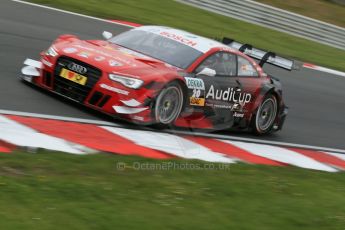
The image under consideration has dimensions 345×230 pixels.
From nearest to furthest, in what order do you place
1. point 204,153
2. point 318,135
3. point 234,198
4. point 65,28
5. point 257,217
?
point 257,217 < point 234,198 < point 204,153 < point 318,135 < point 65,28

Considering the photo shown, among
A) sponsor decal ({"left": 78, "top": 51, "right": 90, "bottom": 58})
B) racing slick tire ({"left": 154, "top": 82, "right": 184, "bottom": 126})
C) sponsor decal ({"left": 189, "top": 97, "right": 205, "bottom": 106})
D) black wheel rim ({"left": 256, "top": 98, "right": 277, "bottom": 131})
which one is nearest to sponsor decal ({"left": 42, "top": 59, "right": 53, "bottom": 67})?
sponsor decal ({"left": 78, "top": 51, "right": 90, "bottom": 58})

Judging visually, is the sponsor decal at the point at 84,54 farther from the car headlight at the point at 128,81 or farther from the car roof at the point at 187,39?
the car roof at the point at 187,39

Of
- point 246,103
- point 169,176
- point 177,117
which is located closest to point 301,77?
point 246,103

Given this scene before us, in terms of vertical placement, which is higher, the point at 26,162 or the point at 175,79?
the point at 175,79

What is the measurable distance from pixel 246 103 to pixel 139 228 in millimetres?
5464

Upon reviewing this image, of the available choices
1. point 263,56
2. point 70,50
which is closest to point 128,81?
point 70,50

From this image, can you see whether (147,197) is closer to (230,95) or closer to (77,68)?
(77,68)

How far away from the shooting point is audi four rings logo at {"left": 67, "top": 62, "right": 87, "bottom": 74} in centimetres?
863

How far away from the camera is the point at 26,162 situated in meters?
5.97

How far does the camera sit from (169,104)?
880 cm

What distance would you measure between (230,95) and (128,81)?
6.27 feet

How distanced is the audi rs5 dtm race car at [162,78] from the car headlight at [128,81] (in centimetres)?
1

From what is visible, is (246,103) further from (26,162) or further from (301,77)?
(301,77)

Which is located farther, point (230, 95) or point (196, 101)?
point (230, 95)
